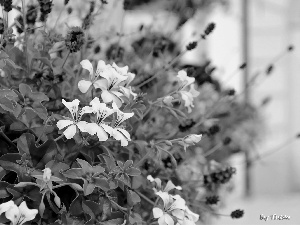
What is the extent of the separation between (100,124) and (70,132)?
1.7 inches

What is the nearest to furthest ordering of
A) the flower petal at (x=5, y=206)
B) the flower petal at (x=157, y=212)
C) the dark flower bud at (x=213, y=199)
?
the flower petal at (x=5, y=206) < the flower petal at (x=157, y=212) < the dark flower bud at (x=213, y=199)

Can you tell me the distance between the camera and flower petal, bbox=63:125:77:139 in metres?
0.72

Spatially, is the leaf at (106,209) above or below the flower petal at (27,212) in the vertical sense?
above

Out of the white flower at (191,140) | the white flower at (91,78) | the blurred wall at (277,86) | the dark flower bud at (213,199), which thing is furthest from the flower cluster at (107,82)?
the blurred wall at (277,86)

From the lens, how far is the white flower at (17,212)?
669 millimetres

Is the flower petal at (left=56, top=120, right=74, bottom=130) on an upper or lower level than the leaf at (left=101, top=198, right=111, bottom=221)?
upper

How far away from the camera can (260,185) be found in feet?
14.8

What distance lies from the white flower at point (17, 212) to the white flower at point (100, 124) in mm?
120

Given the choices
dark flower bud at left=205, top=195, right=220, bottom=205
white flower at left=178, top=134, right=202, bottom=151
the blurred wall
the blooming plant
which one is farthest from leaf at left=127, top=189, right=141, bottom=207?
the blurred wall

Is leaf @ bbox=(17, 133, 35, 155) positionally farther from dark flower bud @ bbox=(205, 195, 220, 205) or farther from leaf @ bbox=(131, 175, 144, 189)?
dark flower bud @ bbox=(205, 195, 220, 205)

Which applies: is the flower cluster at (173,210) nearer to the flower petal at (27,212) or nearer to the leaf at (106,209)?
the leaf at (106,209)

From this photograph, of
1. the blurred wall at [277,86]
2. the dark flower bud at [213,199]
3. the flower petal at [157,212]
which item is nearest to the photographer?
the flower petal at [157,212]

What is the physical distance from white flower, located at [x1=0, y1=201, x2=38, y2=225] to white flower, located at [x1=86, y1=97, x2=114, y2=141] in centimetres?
12

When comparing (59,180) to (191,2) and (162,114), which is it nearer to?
(162,114)
